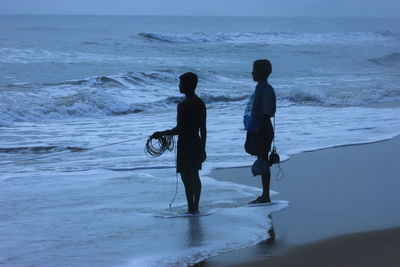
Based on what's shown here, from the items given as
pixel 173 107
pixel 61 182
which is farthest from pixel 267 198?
pixel 173 107

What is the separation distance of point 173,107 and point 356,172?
11.0 m

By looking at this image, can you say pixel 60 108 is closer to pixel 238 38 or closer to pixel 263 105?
pixel 263 105

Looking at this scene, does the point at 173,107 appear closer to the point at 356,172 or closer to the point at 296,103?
the point at 296,103

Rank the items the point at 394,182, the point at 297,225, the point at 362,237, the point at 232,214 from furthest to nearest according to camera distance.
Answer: the point at 394,182 < the point at 232,214 < the point at 297,225 < the point at 362,237

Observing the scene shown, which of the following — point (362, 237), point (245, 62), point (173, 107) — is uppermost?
point (245, 62)

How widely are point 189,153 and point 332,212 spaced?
1.55 meters

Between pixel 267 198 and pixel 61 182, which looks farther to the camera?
pixel 61 182

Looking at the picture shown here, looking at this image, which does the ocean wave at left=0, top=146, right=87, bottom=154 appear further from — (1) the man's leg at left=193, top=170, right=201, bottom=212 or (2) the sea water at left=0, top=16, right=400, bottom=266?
(1) the man's leg at left=193, top=170, right=201, bottom=212

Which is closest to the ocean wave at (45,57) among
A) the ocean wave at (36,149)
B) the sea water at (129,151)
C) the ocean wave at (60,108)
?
the sea water at (129,151)

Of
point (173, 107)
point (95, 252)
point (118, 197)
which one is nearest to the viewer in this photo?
point (95, 252)

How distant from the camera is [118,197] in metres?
7.50

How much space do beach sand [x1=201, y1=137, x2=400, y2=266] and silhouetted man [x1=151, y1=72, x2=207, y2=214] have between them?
2.83 ft

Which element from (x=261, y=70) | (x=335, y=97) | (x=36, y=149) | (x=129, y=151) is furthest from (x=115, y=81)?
(x=261, y=70)

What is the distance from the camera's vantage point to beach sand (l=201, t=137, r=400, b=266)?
5.29m
